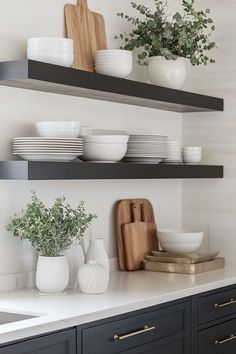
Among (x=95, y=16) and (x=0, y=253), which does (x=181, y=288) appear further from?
(x=95, y=16)

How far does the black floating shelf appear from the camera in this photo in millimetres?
3057

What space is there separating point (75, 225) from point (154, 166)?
0.65 meters

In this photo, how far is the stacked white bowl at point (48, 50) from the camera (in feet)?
10.5

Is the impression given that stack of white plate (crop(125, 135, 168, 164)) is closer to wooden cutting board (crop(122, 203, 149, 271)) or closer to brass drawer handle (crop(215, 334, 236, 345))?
wooden cutting board (crop(122, 203, 149, 271))

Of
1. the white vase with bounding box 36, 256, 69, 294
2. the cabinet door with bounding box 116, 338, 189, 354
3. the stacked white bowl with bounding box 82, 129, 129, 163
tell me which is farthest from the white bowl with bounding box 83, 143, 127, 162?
the cabinet door with bounding box 116, 338, 189, 354

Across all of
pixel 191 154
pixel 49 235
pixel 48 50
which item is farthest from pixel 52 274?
pixel 191 154

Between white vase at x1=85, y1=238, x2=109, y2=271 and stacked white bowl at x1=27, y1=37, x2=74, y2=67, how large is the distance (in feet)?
2.70

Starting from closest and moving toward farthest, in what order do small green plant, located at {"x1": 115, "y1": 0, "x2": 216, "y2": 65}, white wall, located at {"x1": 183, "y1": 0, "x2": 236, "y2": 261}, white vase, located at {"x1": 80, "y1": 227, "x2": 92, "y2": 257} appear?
white vase, located at {"x1": 80, "y1": 227, "x2": 92, "y2": 257} < small green plant, located at {"x1": 115, "y1": 0, "x2": 216, "y2": 65} < white wall, located at {"x1": 183, "y1": 0, "x2": 236, "y2": 261}

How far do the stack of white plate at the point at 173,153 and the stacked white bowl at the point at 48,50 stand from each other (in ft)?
3.11

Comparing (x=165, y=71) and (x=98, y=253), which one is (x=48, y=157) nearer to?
(x=98, y=253)

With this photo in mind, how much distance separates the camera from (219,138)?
4332 mm

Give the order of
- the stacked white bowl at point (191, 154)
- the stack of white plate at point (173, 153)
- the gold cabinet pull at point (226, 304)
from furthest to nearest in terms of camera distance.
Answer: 1. the stacked white bowl at point (191, 154)
2. the stack of white plate at point (173, 153)
3. the gold cabinet pull at point (226, 304)

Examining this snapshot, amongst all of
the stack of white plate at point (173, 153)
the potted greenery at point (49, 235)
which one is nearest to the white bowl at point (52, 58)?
the potted greenery at point (49, 235)

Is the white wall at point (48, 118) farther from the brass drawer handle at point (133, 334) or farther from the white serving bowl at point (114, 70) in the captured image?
the brass drawer handle at point (133, 334)
